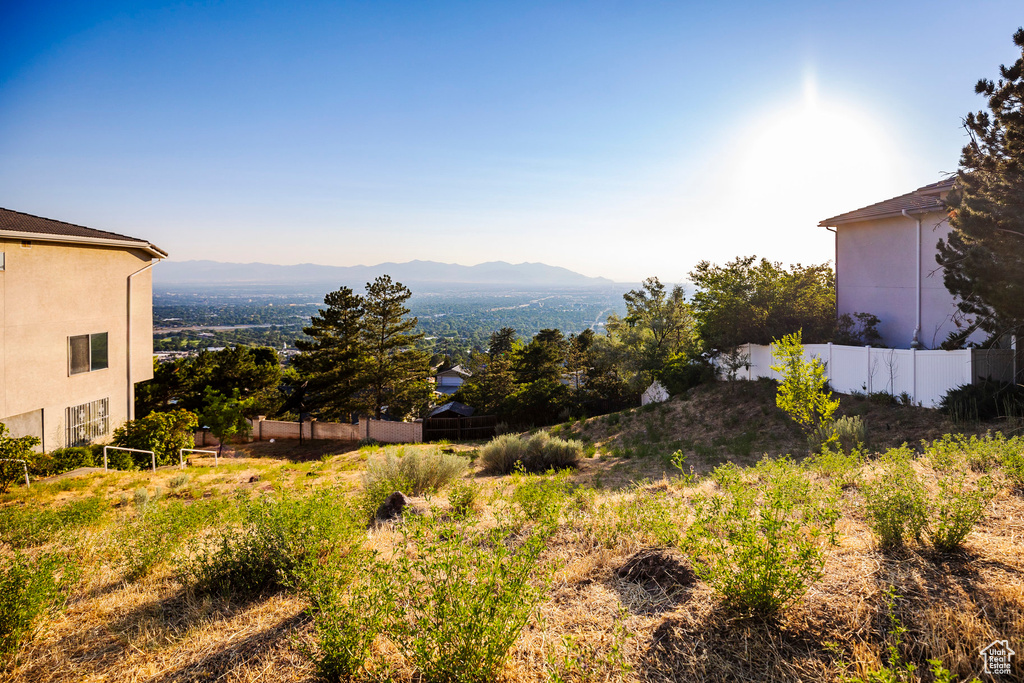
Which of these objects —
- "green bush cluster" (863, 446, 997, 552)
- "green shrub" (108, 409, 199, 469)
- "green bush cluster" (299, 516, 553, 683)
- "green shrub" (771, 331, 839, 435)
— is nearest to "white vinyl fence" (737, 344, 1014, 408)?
"green shrub" (771, 331, 839, 435)

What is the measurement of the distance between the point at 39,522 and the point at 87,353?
32.9 ft

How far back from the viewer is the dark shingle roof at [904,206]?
1335 centimetres

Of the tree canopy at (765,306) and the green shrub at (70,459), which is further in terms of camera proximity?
the tree canopy at (765,306)


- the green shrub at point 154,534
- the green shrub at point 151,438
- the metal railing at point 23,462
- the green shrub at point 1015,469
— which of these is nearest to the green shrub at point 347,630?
the green shrub at point 154,534

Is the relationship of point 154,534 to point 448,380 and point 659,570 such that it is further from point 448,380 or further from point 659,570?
point 448,380

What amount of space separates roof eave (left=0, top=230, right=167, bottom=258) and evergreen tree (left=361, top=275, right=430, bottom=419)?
12.4m

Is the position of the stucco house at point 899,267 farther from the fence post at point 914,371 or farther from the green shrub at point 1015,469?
the green shrub at point 1015,469

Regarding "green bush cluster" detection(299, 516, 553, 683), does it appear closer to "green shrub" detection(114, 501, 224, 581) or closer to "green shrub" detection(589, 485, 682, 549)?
"green shrub" detection(589, 485, 682, 549)

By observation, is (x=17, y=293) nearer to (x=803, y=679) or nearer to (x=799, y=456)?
(x=803, y=679)

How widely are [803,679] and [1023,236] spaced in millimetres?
7682

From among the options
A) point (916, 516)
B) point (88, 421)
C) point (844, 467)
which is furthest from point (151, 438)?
point (916, 516)

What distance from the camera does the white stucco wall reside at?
13398 millimetres

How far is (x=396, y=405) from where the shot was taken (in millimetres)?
31906

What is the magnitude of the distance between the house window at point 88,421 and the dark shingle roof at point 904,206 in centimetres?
2282
